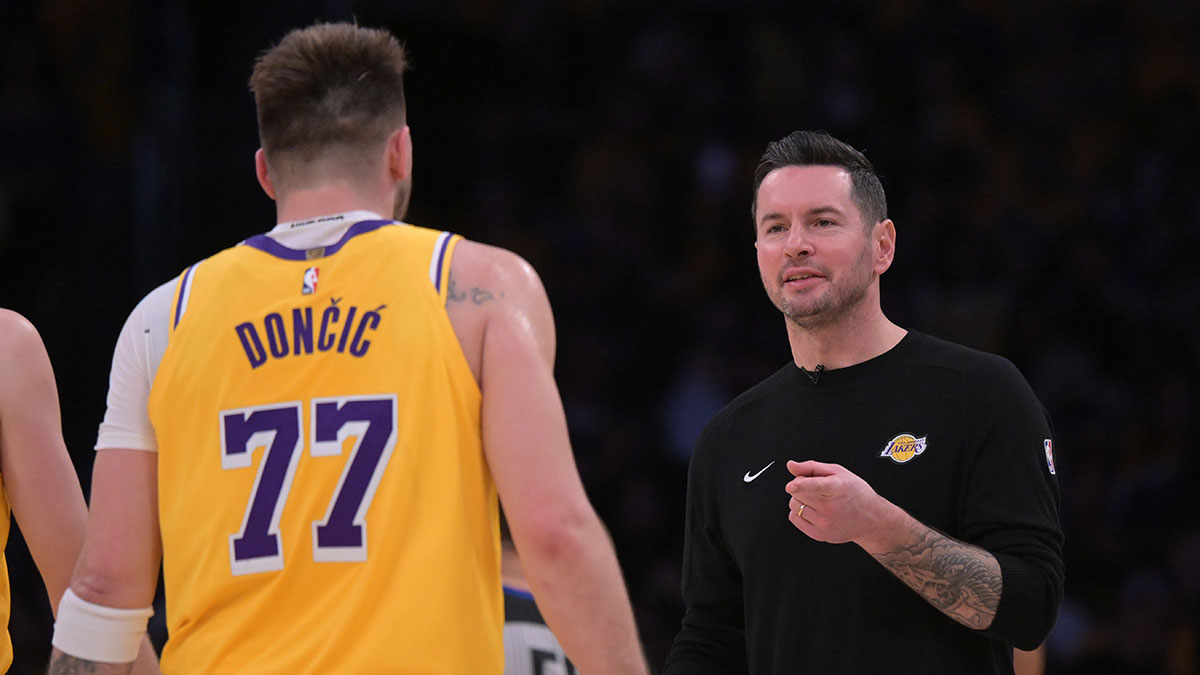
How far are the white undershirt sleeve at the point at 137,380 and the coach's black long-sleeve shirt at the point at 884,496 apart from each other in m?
1.59

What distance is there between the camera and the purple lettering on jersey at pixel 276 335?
3.02 m

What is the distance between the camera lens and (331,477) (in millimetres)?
2908

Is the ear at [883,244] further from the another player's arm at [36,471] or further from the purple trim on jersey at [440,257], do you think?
the another player's arm at [36,471]

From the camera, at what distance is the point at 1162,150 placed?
1120 cm

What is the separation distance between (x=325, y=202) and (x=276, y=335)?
336 millimetres

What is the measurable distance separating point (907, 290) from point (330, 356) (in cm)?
791

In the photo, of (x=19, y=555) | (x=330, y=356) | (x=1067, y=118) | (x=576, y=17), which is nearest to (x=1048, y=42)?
(x=1067, y=118)

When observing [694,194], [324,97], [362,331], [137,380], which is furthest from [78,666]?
[694,194]

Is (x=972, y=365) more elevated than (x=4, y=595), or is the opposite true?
(x=972, y=365)

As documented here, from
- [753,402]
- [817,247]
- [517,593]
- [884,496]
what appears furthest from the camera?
[517,593]

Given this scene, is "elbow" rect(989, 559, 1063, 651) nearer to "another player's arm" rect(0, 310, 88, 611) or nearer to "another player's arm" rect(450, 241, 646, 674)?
"another player's arm" rect(450, 241, 646, 674)

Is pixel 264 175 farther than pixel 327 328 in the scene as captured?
Yes

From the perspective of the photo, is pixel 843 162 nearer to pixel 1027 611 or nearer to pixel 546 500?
pixel 1027 611

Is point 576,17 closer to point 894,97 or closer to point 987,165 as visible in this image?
point 894,97
